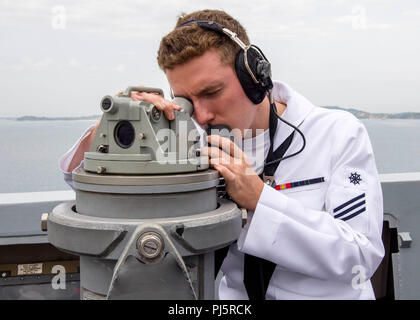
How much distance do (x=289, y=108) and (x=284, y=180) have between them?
0.79ft

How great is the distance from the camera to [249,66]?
117 cm

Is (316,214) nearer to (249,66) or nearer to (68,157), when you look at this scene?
(249,66)

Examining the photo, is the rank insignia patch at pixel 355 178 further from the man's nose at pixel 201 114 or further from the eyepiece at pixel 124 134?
the eyepiece at pixel 124 134

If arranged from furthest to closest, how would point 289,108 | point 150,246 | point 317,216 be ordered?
point 289,108, point 317,216, point 150,246

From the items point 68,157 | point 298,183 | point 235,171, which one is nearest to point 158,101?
point 235,171

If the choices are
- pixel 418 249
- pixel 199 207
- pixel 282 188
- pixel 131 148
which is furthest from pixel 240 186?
pixel 418 249

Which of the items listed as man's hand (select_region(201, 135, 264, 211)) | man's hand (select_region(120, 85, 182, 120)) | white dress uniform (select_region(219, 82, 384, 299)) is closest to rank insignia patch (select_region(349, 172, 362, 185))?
white dress uniform (select_region(219, 82, 384, 299))

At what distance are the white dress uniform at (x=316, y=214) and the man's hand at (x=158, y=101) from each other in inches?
11.3

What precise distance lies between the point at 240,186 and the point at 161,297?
11.7 inches

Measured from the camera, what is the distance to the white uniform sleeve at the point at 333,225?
1.03 m

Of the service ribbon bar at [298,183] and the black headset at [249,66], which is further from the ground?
the black headset at [249,66]

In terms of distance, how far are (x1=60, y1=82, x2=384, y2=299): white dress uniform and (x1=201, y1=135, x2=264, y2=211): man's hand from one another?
0.03 metres

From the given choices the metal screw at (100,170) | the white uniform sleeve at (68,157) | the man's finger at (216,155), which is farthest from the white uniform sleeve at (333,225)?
the white uniform sleeve at (68,157)

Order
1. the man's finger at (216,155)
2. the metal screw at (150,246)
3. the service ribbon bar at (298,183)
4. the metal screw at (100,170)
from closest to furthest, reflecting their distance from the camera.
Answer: the metal screw at (150,246)
the metal screw at (100,170)
the man's finger at (216,155)
the service ribbon bar at (298,183)
